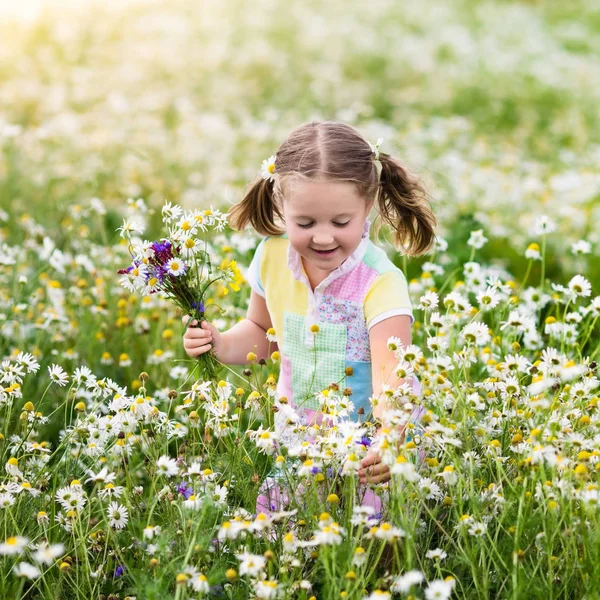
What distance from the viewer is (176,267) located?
2.50 metres

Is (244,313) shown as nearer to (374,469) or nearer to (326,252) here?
(326,252)

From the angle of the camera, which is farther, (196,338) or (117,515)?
(196,338)

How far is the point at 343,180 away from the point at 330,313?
0.47 m

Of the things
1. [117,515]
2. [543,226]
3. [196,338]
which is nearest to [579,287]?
[543,226]

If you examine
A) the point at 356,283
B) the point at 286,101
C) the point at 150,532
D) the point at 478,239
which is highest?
the point at 356,283

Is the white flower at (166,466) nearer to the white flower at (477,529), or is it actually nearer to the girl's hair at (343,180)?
the white flower at (477,529)

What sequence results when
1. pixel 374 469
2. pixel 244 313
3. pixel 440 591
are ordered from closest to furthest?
pixel 440 591 → pixel 374 469 → pixel 244 313

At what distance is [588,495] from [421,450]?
0.66 meters

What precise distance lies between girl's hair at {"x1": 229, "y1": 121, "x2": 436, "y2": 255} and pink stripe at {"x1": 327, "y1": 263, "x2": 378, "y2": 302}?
0.76 ft

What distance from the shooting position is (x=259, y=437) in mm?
2324

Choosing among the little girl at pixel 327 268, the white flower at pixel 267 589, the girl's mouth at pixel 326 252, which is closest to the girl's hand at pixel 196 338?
the little girl at pixel 327 268

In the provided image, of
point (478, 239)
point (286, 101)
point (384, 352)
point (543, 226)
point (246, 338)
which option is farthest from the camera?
point (286, 101)

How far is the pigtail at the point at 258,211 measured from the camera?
118 inches

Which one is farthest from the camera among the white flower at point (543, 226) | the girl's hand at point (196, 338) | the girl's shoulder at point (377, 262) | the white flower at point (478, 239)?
the white flower at point (478, 239)
